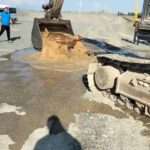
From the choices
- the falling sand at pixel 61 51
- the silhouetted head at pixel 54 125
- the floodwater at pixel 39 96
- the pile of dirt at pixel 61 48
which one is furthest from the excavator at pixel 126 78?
the pile of dirt at pixel 61 48

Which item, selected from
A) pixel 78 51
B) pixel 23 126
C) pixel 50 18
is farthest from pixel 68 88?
pixel 50 18

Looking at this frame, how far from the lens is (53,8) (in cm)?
1379

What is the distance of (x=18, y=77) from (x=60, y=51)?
11.3ft

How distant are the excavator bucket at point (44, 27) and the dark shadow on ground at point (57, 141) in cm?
758

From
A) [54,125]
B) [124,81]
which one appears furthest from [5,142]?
[124,81]

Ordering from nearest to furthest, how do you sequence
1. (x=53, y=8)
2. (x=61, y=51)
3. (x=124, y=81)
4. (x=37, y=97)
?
(x=124, y=81) < (x=37, y=97) < (x=61, y=51) < (x=53, y=8)

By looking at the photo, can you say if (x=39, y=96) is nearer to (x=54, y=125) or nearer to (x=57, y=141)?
(x=54, y=125)

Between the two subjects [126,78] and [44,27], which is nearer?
[126,78]

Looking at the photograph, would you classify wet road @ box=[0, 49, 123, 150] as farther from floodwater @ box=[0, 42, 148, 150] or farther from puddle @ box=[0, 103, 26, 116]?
puddle @ box=[0, 103, 26, 116]

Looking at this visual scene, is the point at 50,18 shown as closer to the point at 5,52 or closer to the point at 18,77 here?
the point at 5,52

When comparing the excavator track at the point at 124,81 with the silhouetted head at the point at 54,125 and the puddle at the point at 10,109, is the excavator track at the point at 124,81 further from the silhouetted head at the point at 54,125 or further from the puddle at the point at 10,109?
the puddle at the point at 10,109

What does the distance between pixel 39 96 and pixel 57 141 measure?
104 inches

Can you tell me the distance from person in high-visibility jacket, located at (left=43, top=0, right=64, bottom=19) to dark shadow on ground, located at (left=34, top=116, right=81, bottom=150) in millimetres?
8097

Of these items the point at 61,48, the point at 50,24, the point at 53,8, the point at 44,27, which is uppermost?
the point at 53,8
